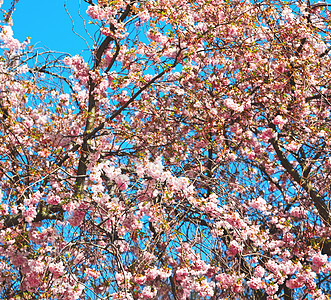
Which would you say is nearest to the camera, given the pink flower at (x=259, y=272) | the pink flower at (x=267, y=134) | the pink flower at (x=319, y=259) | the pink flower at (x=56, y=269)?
the pink flower at (x=56, y=269)

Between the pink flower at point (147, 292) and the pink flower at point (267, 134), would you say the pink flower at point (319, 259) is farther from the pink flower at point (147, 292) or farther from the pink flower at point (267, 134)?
the pink flower at point (147, 292)

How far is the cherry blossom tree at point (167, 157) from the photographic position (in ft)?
13.9

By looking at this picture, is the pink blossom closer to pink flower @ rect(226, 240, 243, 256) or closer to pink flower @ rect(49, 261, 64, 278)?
pink flower @ rect(226, 240, 243, 256)

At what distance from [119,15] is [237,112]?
2211 mm

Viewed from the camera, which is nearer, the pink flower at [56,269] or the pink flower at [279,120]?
the pink flower at [56,269]

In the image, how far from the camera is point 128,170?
541 cm

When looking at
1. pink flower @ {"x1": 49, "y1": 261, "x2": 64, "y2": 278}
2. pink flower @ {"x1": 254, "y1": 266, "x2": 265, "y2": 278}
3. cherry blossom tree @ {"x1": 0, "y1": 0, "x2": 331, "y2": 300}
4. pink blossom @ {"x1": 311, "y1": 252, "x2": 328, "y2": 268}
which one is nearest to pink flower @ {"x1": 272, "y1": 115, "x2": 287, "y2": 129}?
cherry blossom tree @ {"x1": 0, "y1": 0, "x2": 331, "y2": 300}

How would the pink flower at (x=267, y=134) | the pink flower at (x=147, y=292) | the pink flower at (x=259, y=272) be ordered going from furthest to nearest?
the pink flower at (x=267, y=134)
the pink flower at (x=259, y=272)
the pink flower at (x=147, y=292)

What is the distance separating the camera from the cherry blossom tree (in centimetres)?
424

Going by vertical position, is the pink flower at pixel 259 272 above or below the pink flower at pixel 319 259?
below

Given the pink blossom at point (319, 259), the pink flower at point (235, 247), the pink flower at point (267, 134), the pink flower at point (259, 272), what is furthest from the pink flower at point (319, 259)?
the pink flower at point (267, 134)

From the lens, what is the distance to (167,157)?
554 centimetres

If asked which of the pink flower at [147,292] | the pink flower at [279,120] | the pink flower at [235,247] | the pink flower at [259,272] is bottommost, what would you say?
the pink flower at [147,292]

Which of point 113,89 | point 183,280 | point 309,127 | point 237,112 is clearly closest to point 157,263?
point 183,280
